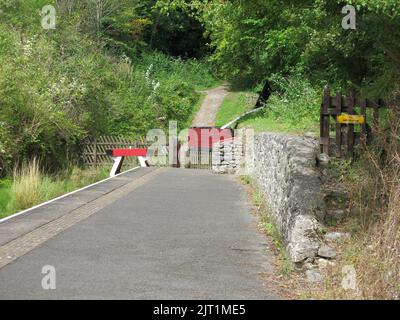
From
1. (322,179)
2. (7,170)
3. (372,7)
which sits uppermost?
(372,7)

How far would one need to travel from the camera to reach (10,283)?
6.77 meters

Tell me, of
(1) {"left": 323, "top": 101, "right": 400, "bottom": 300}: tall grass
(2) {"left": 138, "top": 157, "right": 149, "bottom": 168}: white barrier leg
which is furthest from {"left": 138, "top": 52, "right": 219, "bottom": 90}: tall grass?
(1) {"left": 323, "top": 101, "right": 400, "bottom": 300}: tall grass

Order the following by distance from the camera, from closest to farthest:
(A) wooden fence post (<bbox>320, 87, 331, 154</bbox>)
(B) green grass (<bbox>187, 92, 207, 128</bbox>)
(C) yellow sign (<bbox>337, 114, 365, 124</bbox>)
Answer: (C) yellow sign (<bbox>337, 114, 365, 124</bbox>) < (A) wooden fence post (<bbox>320, 87, 331, 154</bbox>) < (B) green grass (<bbox>187, 92, 207, 128</bbox>)

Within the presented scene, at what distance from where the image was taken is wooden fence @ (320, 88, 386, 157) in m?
10.1

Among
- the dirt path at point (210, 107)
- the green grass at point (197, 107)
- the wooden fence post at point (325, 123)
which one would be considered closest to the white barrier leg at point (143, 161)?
the dirt path at point (210, 107)

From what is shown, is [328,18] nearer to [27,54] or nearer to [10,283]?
[10,283]

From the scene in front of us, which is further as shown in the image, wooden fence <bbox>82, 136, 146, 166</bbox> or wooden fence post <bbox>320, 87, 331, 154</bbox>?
wooden fence <bbox>82, 136, 146, 166</bbox>

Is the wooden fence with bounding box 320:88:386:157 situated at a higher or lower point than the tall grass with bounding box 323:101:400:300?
higher

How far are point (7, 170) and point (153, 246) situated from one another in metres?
11.2

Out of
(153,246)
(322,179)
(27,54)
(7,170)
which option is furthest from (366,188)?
(27,54)

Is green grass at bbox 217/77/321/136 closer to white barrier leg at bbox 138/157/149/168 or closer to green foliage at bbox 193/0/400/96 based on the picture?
green foliage at bbox 193/0/400/96

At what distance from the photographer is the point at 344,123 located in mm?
10367

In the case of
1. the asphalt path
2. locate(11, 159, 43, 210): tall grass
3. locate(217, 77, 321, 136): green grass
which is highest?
locate(217, 77, 321, 136): green grass

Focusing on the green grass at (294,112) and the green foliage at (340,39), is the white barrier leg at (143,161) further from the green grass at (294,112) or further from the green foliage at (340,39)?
the green foliage at (340,39)
